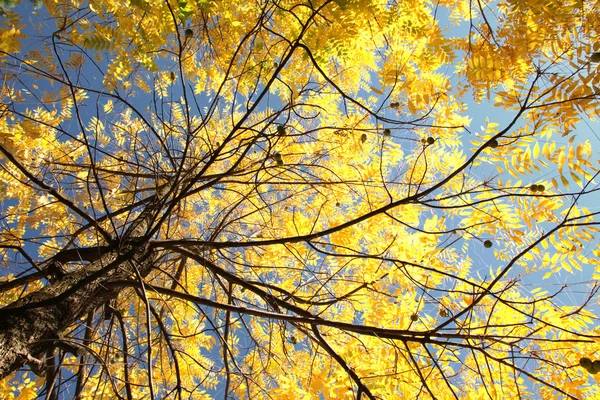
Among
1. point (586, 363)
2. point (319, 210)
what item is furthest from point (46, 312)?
point (586, 363)

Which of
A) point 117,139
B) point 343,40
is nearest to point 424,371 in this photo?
point 343,40

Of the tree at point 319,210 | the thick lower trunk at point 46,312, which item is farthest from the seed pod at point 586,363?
the thick lower trunk at point 46,312

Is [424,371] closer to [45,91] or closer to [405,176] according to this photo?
[405,176]

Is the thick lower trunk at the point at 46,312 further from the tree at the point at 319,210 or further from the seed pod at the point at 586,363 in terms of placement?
the seed pod at the point at 586,363

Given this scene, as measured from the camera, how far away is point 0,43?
227cm

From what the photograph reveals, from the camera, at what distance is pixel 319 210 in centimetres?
219

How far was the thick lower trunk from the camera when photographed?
1541mm

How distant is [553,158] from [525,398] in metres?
1.69

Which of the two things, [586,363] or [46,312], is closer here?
[586,363]

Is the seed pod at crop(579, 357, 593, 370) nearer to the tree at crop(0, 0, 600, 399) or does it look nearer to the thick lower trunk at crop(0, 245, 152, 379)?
the tree at crop(0, 0, 600, 399)

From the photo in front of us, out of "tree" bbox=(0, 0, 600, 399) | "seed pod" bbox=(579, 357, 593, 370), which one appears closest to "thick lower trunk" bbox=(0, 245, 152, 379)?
"tree" bbox=(0, 0, 600, 399)

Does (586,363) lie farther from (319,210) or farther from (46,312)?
(46,312)

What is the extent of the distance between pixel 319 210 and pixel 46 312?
1428 mm

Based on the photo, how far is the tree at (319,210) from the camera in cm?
191
